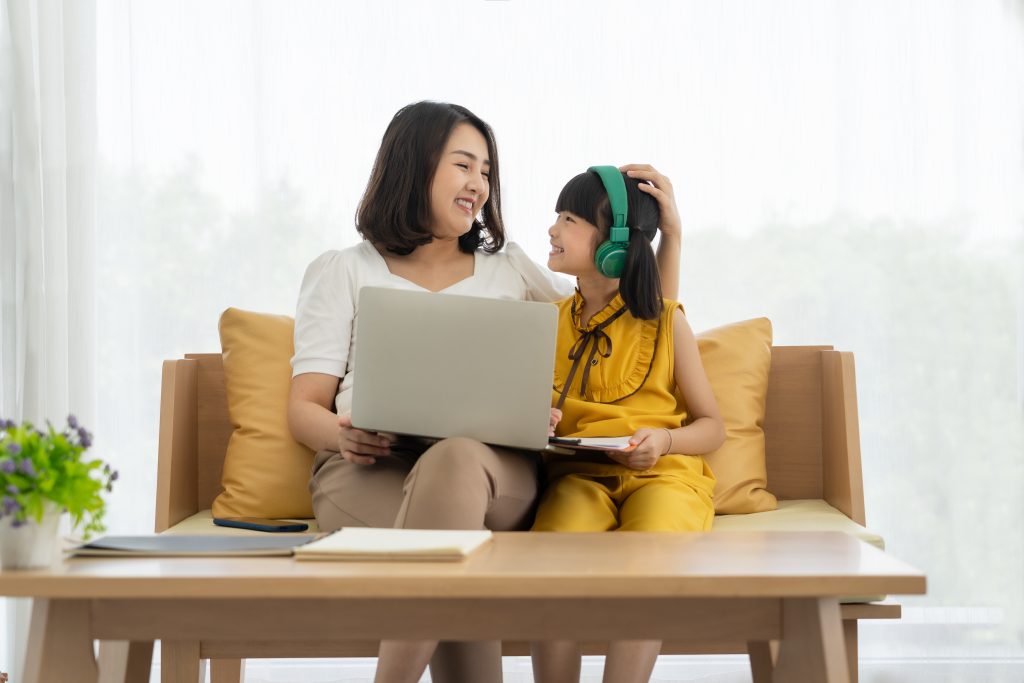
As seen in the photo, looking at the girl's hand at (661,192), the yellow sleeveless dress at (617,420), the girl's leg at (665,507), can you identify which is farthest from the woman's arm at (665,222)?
the girl's leg at (665,507)

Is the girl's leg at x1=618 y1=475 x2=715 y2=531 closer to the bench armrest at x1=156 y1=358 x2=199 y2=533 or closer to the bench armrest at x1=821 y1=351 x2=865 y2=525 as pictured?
the bench armrest at x1=821 y1=351 x2=865 y2=525

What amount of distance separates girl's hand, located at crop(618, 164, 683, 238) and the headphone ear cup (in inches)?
5.5

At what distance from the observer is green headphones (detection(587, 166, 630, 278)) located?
5.66 feet

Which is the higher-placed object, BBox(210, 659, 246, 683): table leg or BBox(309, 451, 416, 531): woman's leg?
BBox(309, 451, 416, 531): woman's leg

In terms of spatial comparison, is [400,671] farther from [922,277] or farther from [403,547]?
[922,277]

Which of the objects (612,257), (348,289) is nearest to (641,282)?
(612,257)

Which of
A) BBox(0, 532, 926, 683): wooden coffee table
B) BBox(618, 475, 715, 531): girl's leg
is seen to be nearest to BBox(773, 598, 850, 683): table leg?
BBox(0, 532, 926, 683): wooden coffee table

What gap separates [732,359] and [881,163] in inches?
29.4

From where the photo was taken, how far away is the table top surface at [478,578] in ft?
2.99

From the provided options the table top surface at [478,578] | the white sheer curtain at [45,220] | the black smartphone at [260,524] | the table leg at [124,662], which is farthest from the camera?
the white sheer curtain at [45,220]

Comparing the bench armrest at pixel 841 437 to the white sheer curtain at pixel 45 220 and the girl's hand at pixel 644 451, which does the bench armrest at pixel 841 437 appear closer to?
the girl's hand at pixel 644 451

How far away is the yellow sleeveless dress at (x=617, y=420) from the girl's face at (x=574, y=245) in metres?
0.09

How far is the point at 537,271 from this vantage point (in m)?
1.95

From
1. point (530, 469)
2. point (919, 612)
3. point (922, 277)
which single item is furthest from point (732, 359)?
point (919, 612)
